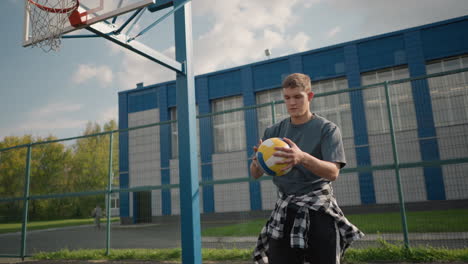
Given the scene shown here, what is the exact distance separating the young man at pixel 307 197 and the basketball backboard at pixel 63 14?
2.37 m

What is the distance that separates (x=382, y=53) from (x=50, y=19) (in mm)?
→ 18061

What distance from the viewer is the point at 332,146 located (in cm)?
221

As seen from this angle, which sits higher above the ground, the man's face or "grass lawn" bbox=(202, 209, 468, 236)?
the man's face

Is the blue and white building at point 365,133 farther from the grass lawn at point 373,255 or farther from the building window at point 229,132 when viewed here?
the grass lawn at point 373,255

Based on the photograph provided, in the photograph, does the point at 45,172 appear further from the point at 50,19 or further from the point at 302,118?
the point at 302,118

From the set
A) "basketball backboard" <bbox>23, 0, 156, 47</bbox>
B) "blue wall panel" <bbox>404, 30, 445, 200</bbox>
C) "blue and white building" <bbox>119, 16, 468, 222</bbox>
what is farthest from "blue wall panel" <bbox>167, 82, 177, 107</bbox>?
"basketball backboard" <bbox>23, 0, 156, 47</bbox>

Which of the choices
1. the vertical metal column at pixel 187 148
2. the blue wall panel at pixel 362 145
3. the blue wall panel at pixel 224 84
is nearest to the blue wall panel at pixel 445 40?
the blue wall panel at pixel 362 145

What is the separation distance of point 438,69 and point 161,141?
616 inches

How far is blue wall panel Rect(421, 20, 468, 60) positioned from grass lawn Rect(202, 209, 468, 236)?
10896 mm

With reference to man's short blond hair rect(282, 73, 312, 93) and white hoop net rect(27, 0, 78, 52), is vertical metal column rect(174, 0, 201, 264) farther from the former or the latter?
man's short blond hair rect(282, 73, 312, 93)

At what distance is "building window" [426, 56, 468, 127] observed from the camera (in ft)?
22.3

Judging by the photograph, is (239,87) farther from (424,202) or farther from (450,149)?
(450,149)

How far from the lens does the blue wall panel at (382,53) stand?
18156 mm

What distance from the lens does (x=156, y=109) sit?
2438cm
